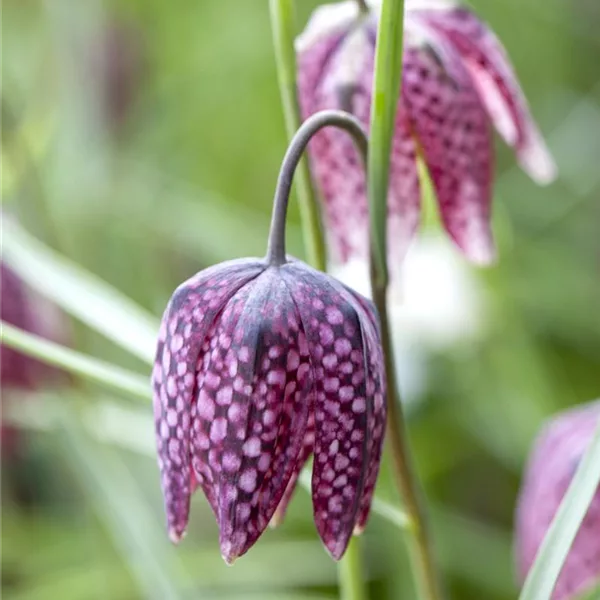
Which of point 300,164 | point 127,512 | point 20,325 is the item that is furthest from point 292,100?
point 20,325

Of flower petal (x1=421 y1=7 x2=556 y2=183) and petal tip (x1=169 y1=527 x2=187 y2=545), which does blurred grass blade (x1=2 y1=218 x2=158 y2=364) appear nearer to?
petal tip (x1=169 y1=527 x2=187 y2=545)

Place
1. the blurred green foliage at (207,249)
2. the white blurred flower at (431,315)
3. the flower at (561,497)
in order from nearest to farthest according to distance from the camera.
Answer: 1. the flower at (561,497)
2. the blurred green foliage at (207,249)
3. the white blurred flower at (431,315)

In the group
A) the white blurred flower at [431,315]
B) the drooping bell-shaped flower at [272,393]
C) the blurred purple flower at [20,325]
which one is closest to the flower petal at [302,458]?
the drooping bell-shaped flower at [272,393]

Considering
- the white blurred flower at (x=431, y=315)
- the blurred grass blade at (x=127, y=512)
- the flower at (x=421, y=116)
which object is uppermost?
the flower at (x=421, y=116)

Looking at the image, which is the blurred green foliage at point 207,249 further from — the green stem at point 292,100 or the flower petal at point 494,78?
the flower petal at point 494,78

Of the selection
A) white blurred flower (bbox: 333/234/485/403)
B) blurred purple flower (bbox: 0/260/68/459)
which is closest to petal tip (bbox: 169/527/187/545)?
blurred purple flower (bbox: 0/260/68/459)

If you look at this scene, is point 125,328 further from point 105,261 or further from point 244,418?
point 105,261

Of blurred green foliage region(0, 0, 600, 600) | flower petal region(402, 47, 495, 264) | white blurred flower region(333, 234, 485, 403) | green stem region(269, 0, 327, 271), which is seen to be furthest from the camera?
white blurred flower region(333, 234, 485, 403)
